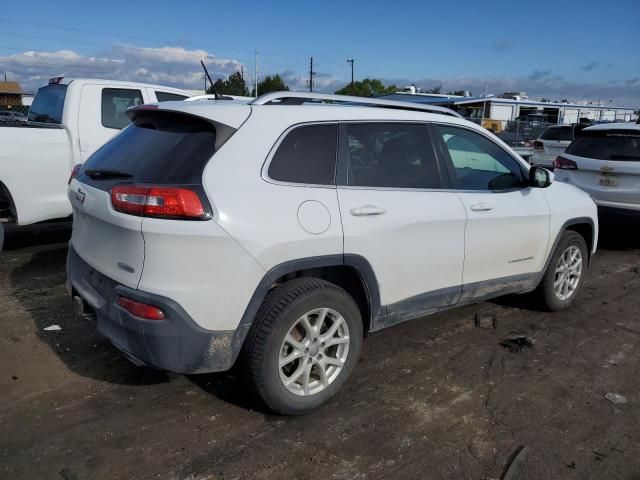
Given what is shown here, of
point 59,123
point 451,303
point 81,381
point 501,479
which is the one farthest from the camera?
point 59,123

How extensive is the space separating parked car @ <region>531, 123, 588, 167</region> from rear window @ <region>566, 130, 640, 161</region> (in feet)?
15.1

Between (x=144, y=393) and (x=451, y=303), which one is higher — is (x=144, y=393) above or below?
below

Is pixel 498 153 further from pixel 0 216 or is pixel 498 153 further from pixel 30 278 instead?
pixel 0 216

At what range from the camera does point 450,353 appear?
418 centimetres

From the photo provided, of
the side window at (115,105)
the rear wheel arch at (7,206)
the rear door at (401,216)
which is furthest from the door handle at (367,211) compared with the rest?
the side window at (115,105)

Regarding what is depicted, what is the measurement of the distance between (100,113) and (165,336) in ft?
16.5

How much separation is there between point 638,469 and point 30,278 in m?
5.44

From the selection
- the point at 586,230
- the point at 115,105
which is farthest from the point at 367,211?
the point at 115,105

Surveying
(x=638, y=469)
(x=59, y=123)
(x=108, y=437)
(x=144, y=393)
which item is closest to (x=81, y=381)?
(x=144, y=393)

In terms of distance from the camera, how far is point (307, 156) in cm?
317

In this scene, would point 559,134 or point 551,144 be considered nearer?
point 551,144

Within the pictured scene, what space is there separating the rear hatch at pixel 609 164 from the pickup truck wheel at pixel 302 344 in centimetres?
576

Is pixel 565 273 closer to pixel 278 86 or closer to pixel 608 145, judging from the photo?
pixel 608 145

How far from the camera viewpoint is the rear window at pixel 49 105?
6848mm
